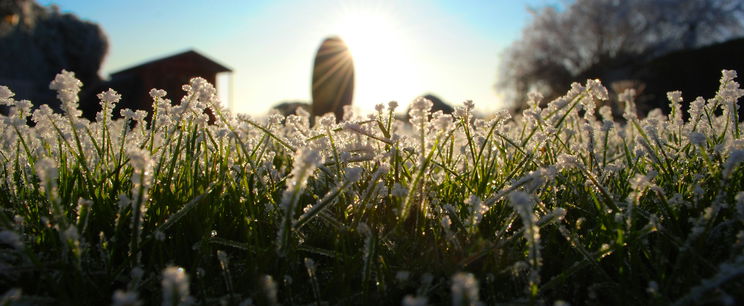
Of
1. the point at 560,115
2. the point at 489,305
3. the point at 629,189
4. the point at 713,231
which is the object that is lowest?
the point at 489,305

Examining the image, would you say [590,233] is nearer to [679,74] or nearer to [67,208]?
[67,208]

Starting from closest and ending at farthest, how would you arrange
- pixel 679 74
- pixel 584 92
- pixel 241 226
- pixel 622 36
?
1. pixel 241 226
2. pixel 584 92
3. pixel 679 74
4. pixel 622 36

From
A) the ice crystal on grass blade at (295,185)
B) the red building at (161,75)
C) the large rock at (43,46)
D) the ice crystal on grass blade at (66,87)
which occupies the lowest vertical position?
the ice crystal on grass blade at (295,185)

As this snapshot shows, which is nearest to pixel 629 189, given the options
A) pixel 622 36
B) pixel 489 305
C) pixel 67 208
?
pixel 489 305

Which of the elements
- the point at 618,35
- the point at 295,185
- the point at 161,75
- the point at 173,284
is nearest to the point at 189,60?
the point at 161,75

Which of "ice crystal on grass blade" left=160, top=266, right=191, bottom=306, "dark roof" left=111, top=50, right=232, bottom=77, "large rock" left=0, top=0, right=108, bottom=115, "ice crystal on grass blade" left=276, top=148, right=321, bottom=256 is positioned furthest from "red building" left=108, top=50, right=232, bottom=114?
"ice crystal on grass blade" left=160, top=266, right=191, bottom=306

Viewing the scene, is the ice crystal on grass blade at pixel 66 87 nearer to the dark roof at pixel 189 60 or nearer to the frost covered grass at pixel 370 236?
the frost covered grass at pixel 370 236

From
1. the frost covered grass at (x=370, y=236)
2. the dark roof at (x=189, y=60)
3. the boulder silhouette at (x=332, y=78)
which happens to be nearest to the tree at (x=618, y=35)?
the dark roof at (x=189, y=60)
